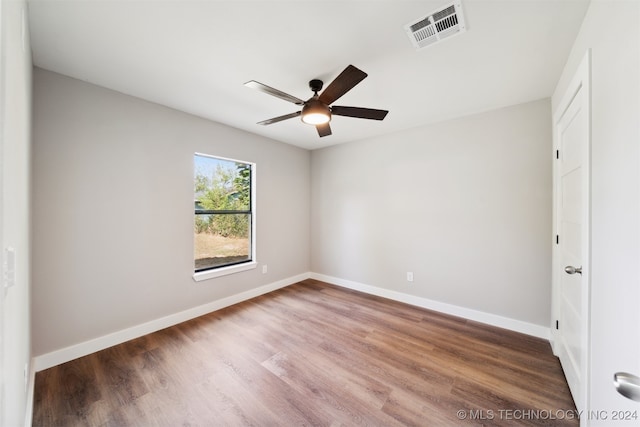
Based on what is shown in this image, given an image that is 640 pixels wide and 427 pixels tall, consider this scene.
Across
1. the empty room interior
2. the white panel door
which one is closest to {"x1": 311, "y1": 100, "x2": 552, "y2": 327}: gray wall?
the empty room interior

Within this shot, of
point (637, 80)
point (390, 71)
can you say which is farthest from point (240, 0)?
point (637, 80)

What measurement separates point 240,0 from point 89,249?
246cm

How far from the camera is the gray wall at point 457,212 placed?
256 cm

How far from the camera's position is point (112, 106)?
2367 mm

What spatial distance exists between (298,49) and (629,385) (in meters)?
2.22

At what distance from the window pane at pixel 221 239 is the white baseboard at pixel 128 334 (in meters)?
0.51

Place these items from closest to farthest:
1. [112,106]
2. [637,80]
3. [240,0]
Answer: [637,80] → [240,0] → [112,106]

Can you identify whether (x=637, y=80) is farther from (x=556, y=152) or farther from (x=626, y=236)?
(x=556, y=152)

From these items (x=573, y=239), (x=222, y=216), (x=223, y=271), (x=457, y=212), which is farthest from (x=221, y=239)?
(x=573, y=239)

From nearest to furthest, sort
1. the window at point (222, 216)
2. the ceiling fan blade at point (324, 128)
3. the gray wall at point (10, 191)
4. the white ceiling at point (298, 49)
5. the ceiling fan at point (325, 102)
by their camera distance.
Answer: the gray wall at point (10, 191) → the white ceiling at point (298, 49) → the ceiling fan at point (325, 102) → the ceiling fan blade at point (324, 128) → the window at point (222, 216)

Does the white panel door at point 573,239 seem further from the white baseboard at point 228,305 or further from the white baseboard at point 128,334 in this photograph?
the white baseboard at point 128,334

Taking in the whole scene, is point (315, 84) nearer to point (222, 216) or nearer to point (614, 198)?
point (614, 198)

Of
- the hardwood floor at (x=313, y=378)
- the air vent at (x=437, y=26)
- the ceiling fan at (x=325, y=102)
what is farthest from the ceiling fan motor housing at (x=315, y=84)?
the hardwood floor at (x=313, y=378)

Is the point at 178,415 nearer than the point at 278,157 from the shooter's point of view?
Yes
